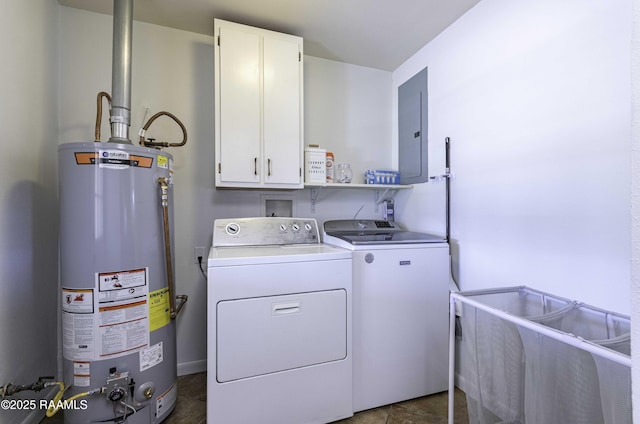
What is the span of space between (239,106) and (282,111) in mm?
305

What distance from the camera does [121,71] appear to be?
5.01 feet

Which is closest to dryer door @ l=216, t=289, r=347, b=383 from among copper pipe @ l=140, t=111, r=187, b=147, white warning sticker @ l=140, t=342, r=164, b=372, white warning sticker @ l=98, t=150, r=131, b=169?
white warning sticker @ l=140, t=342, r=164, b=372

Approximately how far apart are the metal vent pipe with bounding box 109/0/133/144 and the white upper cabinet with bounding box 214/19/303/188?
496 mm

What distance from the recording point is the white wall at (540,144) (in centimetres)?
A: 108

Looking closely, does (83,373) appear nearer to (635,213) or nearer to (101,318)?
(101,318)

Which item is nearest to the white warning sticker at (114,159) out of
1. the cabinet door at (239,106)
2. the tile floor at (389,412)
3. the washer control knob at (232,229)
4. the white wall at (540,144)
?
the cabinet door at (239,106)

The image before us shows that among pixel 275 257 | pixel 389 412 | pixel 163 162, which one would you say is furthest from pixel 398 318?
pixel 163 162

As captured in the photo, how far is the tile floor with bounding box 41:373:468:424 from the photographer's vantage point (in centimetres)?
151

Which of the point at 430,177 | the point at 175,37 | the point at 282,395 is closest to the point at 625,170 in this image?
the point at 430,177

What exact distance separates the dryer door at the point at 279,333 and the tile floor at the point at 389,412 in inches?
18.3

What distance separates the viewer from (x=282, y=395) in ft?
4.43

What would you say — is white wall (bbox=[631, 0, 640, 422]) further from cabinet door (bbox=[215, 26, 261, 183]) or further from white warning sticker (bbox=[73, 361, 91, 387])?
white warning sticker (bbox=[73, 361, 91, 387])

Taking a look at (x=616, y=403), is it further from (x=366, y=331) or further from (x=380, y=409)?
(x=380, y=409)

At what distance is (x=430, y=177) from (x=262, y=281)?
5.15ft
